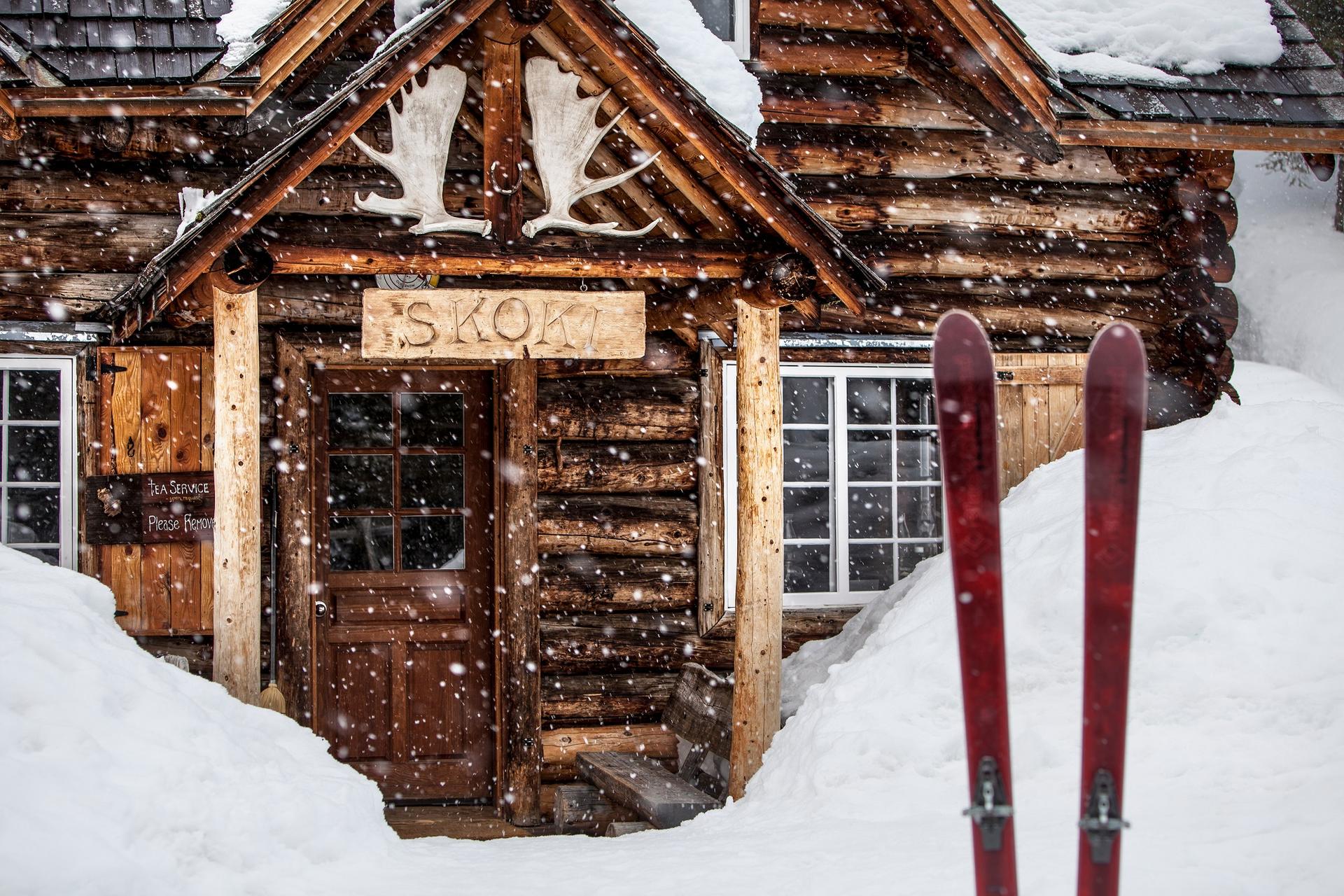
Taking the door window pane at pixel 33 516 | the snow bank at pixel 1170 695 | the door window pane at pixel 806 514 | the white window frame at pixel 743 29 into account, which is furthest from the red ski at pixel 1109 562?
the door window pane at pixel 33 516

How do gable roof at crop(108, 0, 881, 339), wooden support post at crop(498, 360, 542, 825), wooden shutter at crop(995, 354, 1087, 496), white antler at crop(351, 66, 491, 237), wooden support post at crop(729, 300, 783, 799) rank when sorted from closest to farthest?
1. gable roof at crop(108, 0, 881, 339)
2. white antler at crop(351, 66, 491, 237)
3. wooden support post at crop(729, 300, 783, 799)
4. wooden support post at crop(498, 360, 542, 825)
5. wooden shutter at crop(995, 354, 1087, 496)

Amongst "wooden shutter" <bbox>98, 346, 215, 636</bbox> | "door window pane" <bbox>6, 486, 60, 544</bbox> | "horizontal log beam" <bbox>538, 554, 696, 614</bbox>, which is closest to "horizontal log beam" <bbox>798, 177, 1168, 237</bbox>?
"horizontal log beam" <bbox>538, 554, 696, 614</bbox>

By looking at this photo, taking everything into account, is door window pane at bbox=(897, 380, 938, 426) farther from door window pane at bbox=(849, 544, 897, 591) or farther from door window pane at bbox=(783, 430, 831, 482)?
door window pane at bbox=(849, 544, 897, 591)

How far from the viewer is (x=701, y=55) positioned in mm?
6449

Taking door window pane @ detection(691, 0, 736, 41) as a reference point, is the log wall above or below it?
below

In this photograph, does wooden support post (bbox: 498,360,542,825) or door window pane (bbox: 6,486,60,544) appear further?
wooden support post (bbox: 498,360,542,825)

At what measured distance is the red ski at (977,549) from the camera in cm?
246

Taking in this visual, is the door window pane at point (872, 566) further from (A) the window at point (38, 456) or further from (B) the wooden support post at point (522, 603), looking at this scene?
(A) the window at point (38, 456)

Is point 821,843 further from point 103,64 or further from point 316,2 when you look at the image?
point 103,64

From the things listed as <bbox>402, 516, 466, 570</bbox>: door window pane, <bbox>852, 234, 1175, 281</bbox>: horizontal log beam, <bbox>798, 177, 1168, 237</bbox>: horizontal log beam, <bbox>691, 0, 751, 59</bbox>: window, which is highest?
<bbox>691, 0, 751, 59</bbox>: window

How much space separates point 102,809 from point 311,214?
3864 millimetres

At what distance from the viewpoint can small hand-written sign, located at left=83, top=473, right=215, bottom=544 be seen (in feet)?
19.9

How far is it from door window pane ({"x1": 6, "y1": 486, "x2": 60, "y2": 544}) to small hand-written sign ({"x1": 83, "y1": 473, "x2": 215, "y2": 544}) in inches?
9.4

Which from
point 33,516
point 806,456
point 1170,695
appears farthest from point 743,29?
point 33,516
